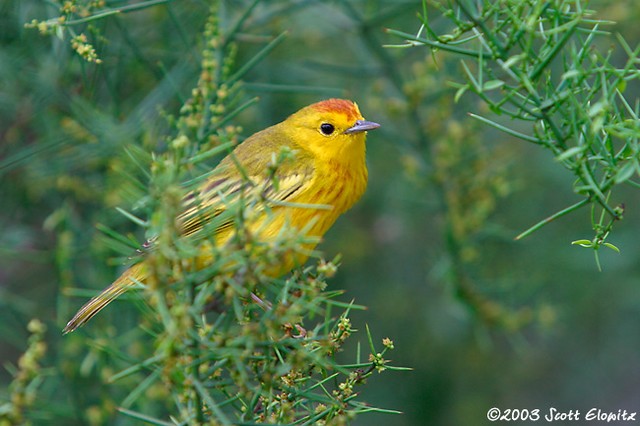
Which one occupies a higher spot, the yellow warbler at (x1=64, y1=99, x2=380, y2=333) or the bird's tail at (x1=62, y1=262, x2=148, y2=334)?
the yellow warbler at (x1=64, y1=99, x2=380, y2=333)

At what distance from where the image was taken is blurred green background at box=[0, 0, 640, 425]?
11.8 feet

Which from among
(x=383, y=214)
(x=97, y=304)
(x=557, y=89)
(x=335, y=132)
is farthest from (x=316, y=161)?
(x=557, y=89)

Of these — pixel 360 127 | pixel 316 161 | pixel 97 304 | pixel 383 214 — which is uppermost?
pixel 360 127

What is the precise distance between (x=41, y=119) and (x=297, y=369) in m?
2.37

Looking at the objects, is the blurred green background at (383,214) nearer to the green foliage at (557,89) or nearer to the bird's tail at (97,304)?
the bird's tail at (97,304)

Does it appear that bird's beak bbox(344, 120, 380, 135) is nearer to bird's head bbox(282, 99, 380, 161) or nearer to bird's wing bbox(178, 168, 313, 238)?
A: bird's head bbox(282, 99, 380, 161)

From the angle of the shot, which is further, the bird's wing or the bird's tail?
the bird's tail

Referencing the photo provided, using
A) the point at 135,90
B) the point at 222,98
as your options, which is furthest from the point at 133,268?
the point at 135,90

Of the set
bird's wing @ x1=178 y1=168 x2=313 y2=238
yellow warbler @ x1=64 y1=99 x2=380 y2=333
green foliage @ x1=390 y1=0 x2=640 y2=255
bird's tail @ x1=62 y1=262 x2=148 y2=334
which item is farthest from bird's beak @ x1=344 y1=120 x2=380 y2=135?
green foliage @ x1=390 y1=0 x2=640 y2=255

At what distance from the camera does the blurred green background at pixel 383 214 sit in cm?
360

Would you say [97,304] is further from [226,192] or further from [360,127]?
[360,127]

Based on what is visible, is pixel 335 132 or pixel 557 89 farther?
pixel 335 132

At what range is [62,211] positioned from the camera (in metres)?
3.62

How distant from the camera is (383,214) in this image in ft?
17.3
